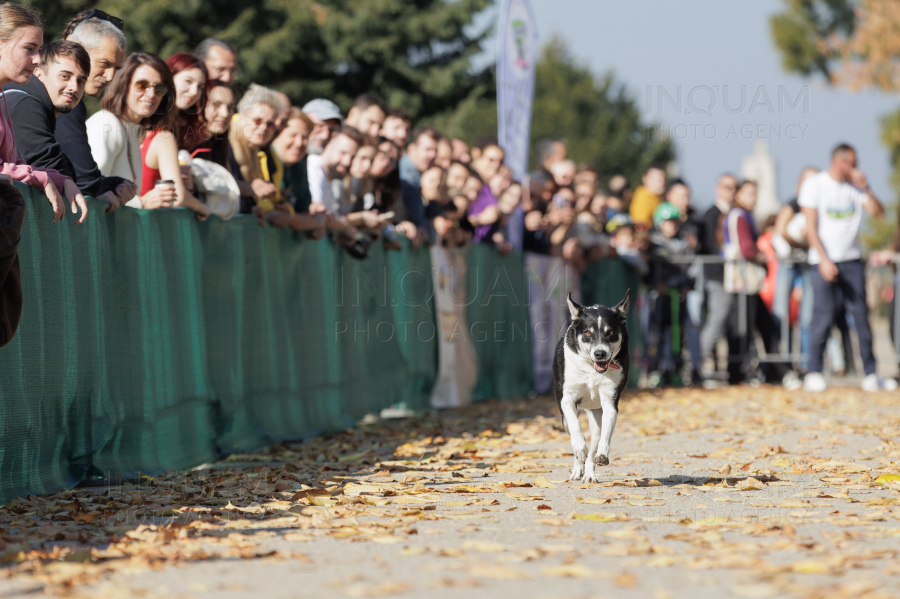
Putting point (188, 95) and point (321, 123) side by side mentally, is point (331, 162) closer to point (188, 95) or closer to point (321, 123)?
point (321, 123)

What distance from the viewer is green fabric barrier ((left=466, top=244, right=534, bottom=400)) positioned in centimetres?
1452

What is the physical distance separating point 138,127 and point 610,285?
1064 cm

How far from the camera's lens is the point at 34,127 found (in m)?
6.63

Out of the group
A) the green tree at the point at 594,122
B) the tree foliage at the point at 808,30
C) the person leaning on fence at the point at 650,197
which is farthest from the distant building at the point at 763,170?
the person leaning on fence at the point at 650,197

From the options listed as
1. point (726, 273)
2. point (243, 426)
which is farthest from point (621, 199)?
point (243, 426)

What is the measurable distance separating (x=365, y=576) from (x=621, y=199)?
50.6 ft

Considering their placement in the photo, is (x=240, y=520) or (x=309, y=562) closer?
(x=309, y=562)

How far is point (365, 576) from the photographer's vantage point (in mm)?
4543

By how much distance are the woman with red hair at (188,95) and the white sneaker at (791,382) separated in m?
10.2

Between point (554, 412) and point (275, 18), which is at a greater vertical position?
point (275, 18)

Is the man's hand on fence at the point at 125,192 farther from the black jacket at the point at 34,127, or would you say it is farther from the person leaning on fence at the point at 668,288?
the person leaning on fence at the point at 668,288

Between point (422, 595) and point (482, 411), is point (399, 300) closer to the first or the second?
point (482, 411)

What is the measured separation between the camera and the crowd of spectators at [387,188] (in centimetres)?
687

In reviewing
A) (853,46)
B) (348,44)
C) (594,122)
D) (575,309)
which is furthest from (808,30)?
(575,309)
